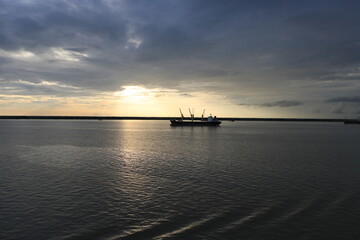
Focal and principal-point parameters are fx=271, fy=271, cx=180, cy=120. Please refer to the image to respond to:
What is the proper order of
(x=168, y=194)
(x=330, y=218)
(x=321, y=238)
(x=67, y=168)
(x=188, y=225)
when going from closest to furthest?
(x=321, y=238) < (x=188, y=225) < (x=330, y=218) < (x=168, y=194) < (x=67, y=168)

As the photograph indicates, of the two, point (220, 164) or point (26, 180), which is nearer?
point (26, 180)

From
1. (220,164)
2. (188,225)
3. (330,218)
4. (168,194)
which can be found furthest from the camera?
(220,164)

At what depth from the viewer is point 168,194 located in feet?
85.6

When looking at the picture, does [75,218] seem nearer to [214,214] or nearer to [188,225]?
[188,225]

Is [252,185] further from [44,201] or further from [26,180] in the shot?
[26,180]

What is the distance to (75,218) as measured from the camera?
1966cm

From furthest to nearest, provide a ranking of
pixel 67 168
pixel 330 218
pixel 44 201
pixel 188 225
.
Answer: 1. pixel 67 168
2. pixel 44 201
3. pixel 330 218
4. pixel 188 225

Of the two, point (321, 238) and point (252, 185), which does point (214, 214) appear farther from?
point (252, 185)

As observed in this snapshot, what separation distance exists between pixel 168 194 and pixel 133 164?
18.8m

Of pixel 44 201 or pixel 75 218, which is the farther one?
pixel 44 201

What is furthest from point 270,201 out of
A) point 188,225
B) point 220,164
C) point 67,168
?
point 67,168

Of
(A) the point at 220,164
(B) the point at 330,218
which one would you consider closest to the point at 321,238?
(B) the point at 330,218

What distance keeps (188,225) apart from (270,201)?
909cm

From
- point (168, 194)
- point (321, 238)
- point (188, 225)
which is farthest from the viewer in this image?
point (168, 194)
